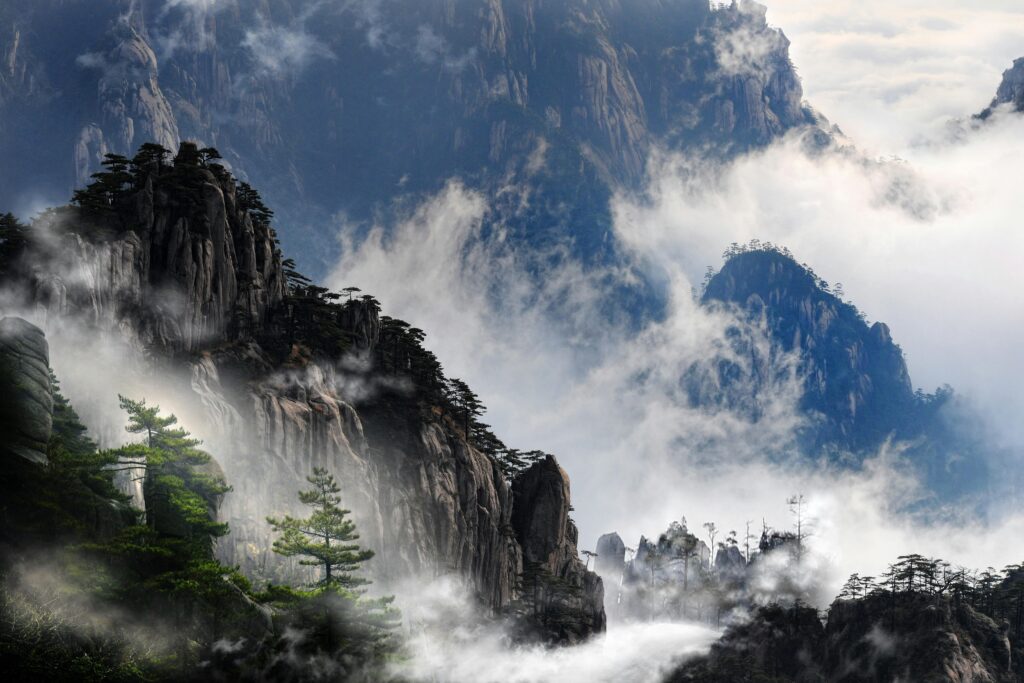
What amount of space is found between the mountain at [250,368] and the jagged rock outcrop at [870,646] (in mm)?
33830

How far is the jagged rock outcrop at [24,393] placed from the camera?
87.6 m

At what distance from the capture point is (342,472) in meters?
137

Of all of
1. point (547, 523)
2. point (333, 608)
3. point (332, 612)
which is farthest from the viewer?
point (547, 523)

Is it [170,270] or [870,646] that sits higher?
[170,270]

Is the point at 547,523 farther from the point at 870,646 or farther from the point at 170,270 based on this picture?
the point at 170,270

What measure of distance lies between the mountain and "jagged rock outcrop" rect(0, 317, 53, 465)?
0.58 feet

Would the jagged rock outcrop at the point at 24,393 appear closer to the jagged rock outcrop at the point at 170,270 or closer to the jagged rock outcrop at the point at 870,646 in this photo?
the jagged rock outcrop at the point at 170,270

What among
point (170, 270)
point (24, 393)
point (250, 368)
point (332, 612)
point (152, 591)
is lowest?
point (332, 612)

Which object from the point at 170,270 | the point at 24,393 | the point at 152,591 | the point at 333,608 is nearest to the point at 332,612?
the point at 333,608

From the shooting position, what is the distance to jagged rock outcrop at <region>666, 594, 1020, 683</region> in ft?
534

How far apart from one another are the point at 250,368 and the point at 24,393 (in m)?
45.7

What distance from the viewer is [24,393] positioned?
8950cm

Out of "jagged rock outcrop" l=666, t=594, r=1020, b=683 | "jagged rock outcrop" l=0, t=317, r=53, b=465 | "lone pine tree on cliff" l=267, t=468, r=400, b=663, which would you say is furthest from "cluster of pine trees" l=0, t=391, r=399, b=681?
"jagged rock outcrop" l=666, t=594, r=1020, b=683

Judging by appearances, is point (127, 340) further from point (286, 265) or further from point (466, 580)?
point (466, 580)
